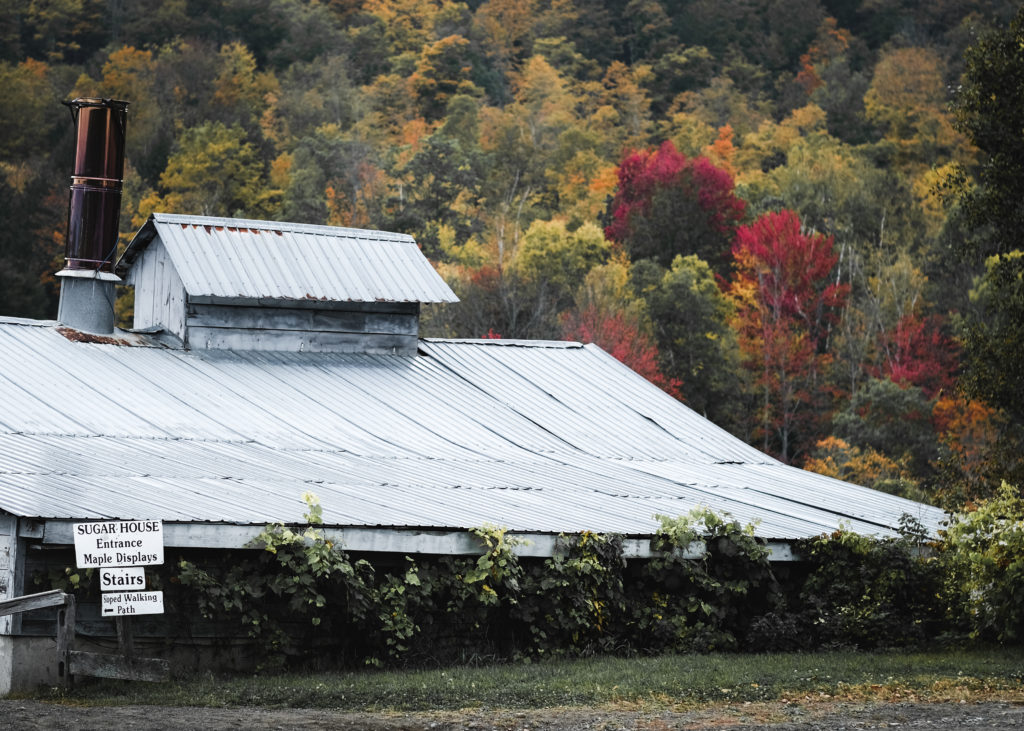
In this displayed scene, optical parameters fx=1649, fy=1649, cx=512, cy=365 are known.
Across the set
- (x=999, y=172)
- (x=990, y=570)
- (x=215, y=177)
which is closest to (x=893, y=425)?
(x=999, y=172)

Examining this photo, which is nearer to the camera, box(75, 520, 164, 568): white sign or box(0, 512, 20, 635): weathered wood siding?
box(75, 520, 164, 568): white sign

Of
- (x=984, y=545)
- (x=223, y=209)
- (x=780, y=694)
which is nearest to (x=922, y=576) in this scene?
(x=984, y=545)

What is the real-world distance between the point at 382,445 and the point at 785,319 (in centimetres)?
4233

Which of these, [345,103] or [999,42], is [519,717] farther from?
[345,103]

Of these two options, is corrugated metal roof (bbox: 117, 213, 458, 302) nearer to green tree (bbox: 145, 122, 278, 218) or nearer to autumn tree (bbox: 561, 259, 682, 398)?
autumn tree (bbox: 561, 259, 682, 398)

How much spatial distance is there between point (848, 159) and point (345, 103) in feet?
111

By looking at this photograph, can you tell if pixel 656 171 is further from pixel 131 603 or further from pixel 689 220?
pixel 131 603

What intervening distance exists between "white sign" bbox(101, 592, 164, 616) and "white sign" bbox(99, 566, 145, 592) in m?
0.05

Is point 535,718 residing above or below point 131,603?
below

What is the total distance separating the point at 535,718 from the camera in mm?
13719

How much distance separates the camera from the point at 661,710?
561 inches

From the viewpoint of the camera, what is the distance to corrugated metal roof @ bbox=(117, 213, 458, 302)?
2492 cm

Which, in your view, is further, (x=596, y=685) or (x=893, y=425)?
(x=893, y=425)

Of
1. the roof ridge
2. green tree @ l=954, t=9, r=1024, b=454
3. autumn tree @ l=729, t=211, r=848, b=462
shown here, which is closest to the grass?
green tree @ l=954, t=9, r=1024, b=454
